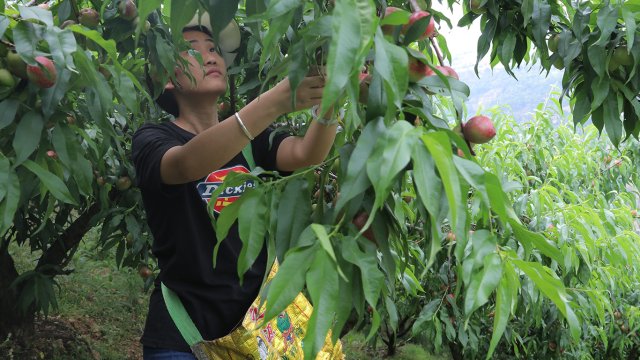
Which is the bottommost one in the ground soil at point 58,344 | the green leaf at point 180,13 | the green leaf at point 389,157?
the ground soil at point 58,344

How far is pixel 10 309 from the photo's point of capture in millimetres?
3959

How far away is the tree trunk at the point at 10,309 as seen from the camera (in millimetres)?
3852

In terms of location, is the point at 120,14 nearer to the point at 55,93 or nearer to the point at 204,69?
the point at 204,69

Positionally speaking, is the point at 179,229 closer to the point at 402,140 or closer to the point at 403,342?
the point at 402,140

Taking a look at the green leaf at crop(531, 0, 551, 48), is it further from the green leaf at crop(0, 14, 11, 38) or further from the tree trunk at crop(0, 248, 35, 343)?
the tree trunk at crop(0, 248, 35, 343)

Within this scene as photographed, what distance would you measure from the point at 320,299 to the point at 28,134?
0.79 metres

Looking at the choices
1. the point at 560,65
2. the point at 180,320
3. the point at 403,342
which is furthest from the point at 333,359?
the point at 403,342

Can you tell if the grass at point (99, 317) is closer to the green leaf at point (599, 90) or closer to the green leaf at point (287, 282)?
the green leaf at point (599, 90)

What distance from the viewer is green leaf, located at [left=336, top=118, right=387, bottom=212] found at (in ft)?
2.39

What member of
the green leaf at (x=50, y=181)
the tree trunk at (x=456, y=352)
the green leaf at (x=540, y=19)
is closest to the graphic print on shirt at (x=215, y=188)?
the green leaf at (x=50, y=181)

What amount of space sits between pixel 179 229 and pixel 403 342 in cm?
490

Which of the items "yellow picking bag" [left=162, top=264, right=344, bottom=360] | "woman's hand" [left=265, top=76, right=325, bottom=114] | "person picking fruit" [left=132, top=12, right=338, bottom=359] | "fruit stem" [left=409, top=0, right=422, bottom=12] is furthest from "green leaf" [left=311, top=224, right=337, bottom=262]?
"yellow picking bag" [left=162, top=264, right=344, bottom=360]

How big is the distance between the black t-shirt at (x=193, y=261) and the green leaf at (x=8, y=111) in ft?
0.94

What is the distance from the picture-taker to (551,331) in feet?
14.7
